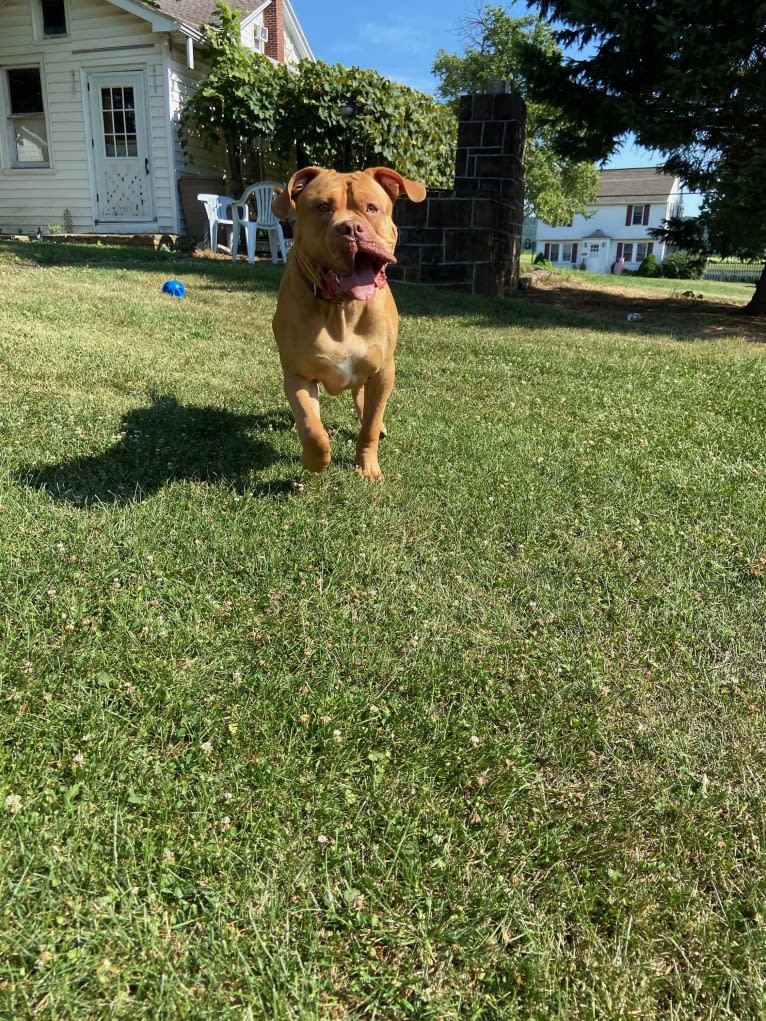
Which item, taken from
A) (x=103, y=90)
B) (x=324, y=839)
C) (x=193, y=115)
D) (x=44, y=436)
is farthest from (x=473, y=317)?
(x=103, y=90)

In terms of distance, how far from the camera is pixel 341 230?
113 inches

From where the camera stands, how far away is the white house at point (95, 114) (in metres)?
15.5

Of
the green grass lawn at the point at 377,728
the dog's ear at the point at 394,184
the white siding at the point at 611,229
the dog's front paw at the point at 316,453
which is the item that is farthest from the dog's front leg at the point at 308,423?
the white siding at the point at 611,229

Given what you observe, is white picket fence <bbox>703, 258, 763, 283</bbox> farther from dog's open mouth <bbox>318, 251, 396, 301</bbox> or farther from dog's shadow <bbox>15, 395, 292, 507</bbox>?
dog's open mouth <bbox>318, 251, 396, 301</bbox>

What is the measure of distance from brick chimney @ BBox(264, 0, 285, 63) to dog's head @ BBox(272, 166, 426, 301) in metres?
22.7

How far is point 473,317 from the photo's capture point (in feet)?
30.1

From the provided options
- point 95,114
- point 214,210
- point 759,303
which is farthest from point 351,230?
point 95,114

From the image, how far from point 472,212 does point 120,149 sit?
9.89 metres

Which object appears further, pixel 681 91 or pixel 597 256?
pixel 597 256

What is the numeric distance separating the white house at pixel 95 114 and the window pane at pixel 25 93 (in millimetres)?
24

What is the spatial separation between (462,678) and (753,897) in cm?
96

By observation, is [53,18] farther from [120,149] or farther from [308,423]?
[308,423]

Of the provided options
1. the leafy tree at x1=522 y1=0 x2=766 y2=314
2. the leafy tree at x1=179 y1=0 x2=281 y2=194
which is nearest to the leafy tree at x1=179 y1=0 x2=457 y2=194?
the leafy tree at x1=179 y1=0 x2=281 y2=194

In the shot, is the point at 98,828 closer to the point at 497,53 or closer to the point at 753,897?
the point at 753,897
